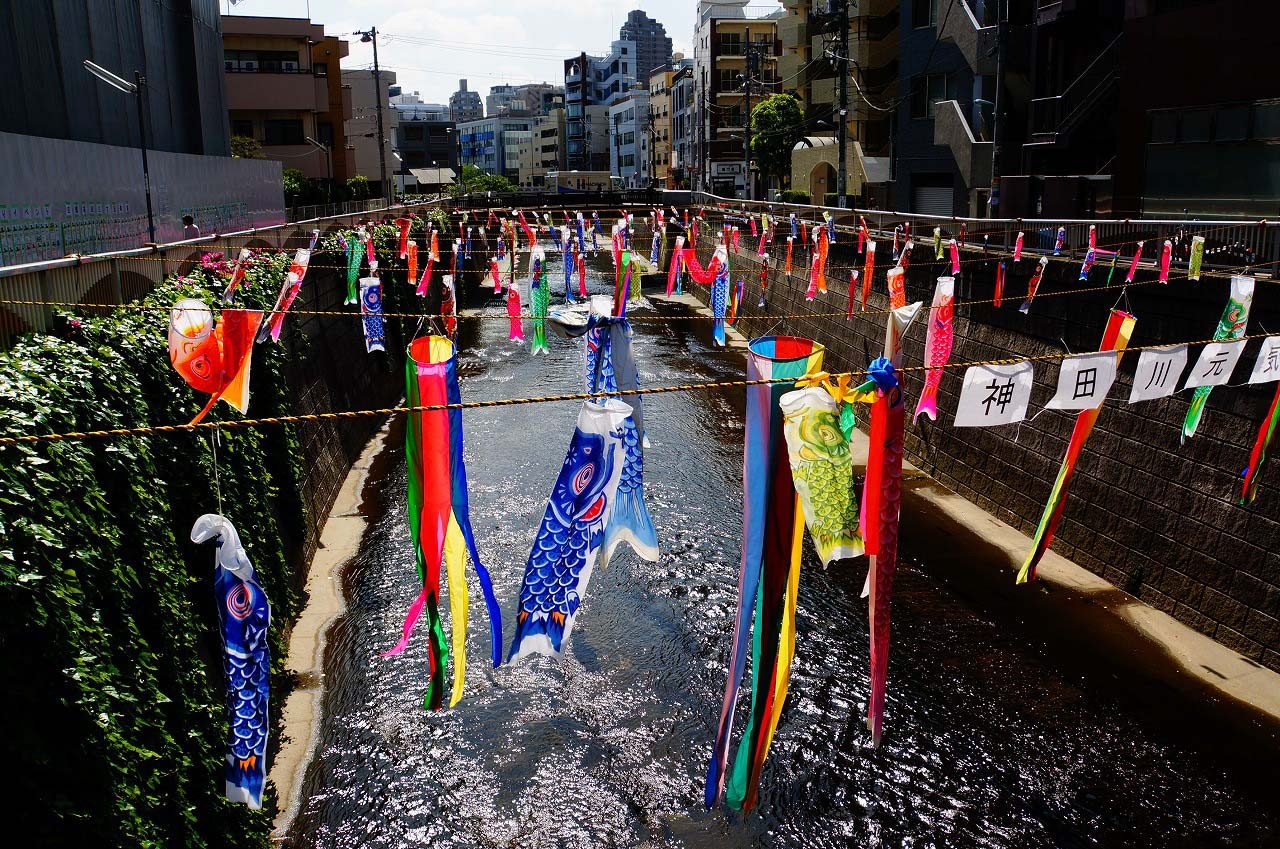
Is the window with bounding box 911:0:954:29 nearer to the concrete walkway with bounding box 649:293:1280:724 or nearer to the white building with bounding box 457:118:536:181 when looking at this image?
the concrete walkway with bounding box 649:293:1280:724

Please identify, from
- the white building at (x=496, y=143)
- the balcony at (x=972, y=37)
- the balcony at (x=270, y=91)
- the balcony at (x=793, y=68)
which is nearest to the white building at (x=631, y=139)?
the white building at (x=496, y=143)

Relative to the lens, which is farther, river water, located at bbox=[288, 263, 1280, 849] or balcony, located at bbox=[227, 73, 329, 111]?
balcony, located at bbox=[227, 73, 329, 111]

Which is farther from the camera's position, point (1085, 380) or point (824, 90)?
point (824, 90)

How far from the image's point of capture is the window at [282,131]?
195 ft

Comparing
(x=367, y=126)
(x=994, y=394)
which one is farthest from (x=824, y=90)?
(x=994, y=394)

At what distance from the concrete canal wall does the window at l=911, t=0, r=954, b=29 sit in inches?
914

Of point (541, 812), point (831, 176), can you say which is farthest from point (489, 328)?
point (541, 812)

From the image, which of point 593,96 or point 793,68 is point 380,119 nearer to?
point 793,68

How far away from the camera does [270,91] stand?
5800cm

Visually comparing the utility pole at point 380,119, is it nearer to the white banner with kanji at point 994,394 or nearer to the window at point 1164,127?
the window at point 1164,127

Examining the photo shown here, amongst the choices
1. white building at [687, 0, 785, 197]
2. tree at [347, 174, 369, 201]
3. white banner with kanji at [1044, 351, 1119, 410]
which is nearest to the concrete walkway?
white banner with kanji at [1044, 351, 1119, 410]

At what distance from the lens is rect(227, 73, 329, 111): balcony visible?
2277 inches

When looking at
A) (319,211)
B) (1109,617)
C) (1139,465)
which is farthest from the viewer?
(319,211)

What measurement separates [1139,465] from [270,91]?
5540 cm
